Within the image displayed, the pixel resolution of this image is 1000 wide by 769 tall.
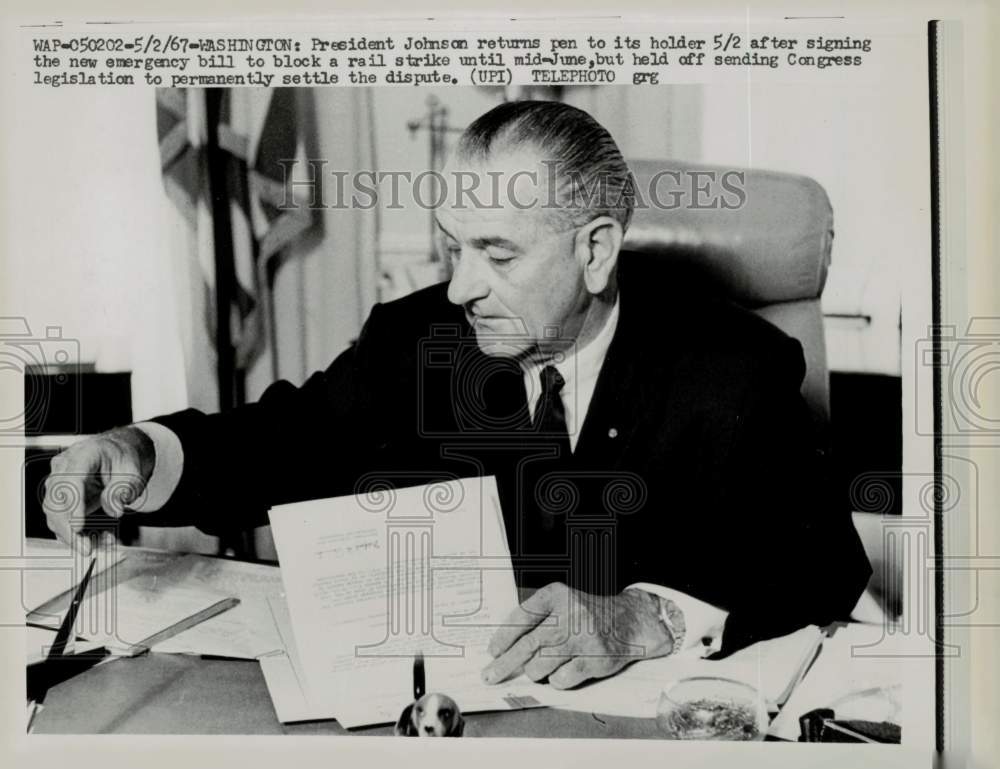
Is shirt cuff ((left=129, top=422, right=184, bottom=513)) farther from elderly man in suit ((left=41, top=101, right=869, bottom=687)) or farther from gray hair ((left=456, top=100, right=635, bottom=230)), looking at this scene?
gray hair ((left=456, top=100, right=635, bottom=230))

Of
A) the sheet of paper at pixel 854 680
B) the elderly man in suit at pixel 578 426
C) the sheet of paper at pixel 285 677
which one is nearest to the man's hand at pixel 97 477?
the elderly man in suit at pixel 578 426

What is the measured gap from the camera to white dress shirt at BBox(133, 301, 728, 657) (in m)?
1.14

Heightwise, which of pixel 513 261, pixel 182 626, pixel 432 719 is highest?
pixel 513 261

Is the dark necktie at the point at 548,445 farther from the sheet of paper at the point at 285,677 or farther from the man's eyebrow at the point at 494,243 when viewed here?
the sheet of paper at the point at 285,677

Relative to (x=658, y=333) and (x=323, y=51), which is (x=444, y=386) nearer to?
(x=658, y=333)

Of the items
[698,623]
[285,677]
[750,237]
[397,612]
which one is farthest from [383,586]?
[750,237]

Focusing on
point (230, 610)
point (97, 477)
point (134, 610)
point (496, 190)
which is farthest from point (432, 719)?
point (496, 190)

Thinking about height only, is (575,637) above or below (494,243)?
below

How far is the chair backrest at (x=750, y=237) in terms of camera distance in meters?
1.13

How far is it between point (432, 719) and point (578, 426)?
38cm

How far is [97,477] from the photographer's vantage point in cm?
116

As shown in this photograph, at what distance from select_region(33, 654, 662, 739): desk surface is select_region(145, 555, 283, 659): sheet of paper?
0.05ft

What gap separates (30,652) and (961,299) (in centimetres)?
116

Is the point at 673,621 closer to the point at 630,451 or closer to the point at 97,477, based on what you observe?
the point at 630,451
